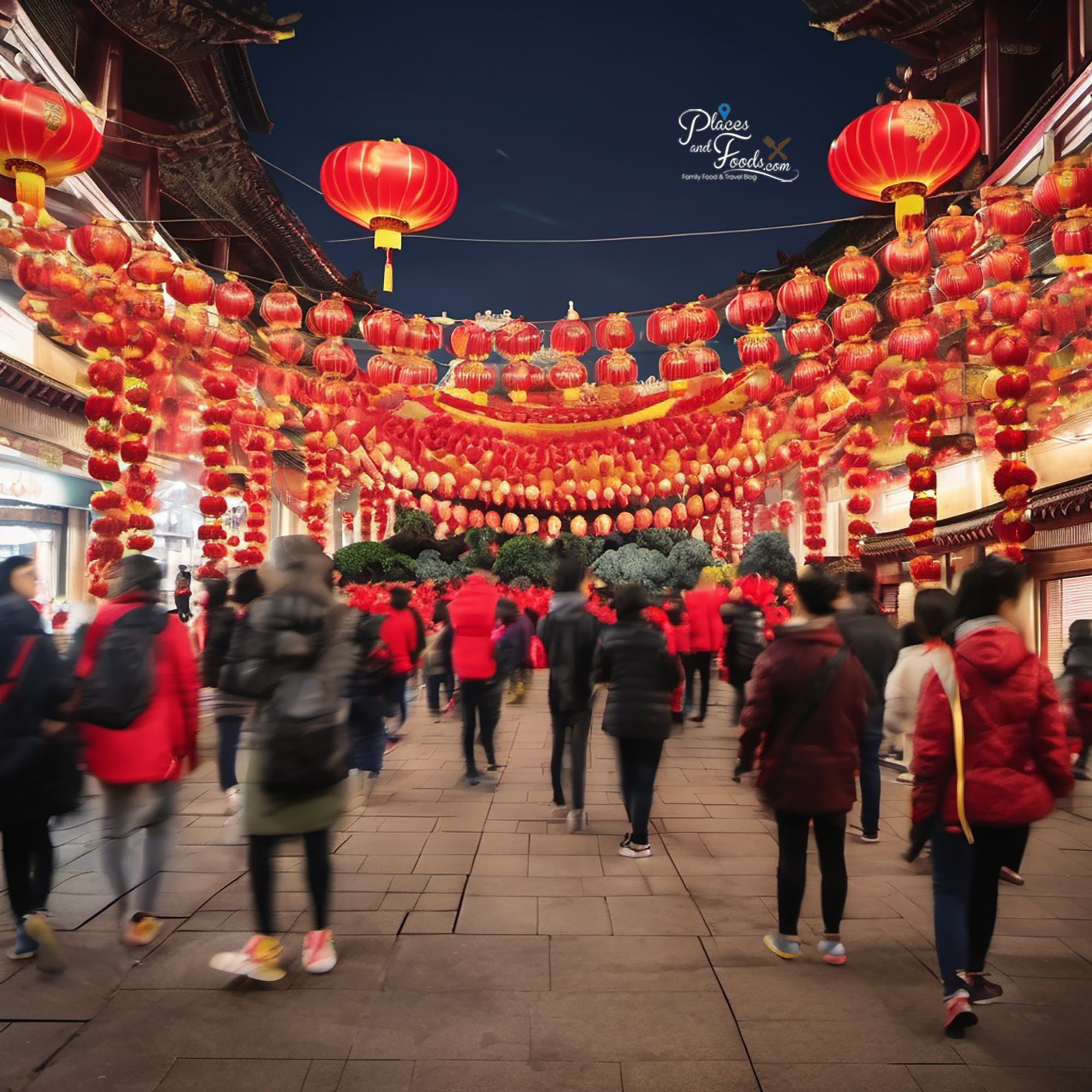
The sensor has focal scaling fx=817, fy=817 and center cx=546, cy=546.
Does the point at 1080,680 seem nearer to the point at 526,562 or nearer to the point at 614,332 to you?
the point at 614,332

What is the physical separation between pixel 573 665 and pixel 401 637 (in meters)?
2.20

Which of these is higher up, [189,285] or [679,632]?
[189,285]

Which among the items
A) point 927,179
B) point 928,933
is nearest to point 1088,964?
point 928,933

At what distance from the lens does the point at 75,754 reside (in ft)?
10.4

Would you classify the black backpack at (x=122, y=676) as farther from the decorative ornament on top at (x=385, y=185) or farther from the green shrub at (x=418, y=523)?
the green shrub at (x=418, y=523)

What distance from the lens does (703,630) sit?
930cm

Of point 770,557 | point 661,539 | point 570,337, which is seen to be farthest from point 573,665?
point 661,539

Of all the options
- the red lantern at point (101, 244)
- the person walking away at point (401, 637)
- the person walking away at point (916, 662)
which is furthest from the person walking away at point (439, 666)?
the red lantern at point (101, 244)

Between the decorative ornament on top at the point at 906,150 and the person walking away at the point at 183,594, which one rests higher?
the decorative ornament on top at the point at 906,150

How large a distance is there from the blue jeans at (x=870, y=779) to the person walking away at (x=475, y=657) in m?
2.67

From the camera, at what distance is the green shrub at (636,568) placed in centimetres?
1565

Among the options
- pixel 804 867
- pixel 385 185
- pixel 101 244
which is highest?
pixel 385 185

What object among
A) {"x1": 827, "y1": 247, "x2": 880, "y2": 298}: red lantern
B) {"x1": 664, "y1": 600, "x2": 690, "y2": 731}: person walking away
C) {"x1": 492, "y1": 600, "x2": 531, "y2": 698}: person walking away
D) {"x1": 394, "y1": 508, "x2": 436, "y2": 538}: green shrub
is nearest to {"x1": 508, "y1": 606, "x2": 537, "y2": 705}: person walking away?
{"x1": 492, "y1": 600, "x2": 531, "y2": 698}: person walking away

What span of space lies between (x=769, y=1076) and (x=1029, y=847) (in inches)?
121
